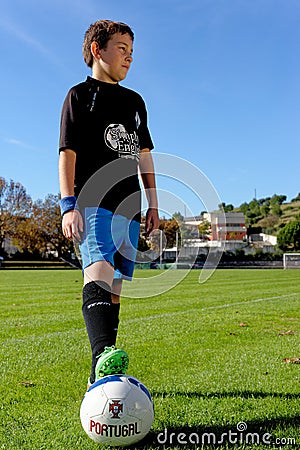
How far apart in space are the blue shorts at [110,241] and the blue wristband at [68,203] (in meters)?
0.12

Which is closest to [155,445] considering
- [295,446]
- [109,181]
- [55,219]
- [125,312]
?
[295,446]

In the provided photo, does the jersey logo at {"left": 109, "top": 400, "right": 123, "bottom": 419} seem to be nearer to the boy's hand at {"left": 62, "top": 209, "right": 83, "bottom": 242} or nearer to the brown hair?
the boy's hand at {"left": 62, "top": 209, "right": 83, "bottom": 242}

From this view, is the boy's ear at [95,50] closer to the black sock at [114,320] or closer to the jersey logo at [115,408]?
the black sock at [114,320]

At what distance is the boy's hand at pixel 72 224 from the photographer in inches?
115

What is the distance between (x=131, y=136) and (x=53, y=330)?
391cm

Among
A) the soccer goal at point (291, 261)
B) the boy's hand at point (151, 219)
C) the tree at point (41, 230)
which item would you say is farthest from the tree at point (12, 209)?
the boy's hand at point (151, 219)

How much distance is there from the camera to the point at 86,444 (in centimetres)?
246

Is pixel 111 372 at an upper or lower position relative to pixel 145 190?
lower

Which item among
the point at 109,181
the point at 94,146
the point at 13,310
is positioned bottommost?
the point at 13,310

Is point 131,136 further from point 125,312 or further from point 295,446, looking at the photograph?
point 125,312

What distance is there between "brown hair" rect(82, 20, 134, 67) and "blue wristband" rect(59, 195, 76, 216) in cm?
99

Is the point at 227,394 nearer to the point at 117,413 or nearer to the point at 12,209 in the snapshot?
the point at 117,413

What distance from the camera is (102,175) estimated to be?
3.17m

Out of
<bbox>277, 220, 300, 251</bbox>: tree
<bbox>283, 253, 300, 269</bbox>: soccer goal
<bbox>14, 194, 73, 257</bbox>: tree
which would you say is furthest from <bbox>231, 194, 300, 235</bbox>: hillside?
<bbox>14, 194, 73, 257</bbox>: tree
